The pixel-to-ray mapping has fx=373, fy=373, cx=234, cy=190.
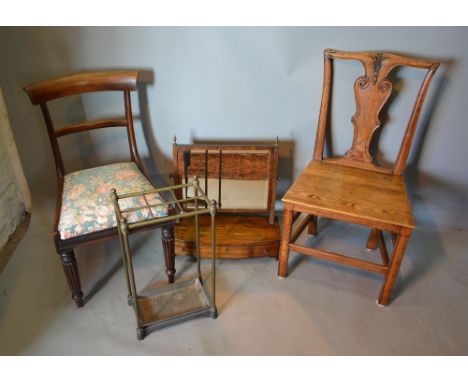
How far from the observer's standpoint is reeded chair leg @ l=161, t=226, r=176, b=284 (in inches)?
63.4

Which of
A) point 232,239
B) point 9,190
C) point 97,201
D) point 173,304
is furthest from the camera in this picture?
point 9,190

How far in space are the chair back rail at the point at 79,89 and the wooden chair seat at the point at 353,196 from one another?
85 cm

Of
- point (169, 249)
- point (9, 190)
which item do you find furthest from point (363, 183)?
point (9, 190)

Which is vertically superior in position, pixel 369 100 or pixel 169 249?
pixel 369 100

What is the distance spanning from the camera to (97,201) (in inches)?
59.0

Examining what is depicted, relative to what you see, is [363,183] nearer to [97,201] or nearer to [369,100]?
[369,100]

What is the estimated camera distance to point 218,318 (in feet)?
5.27

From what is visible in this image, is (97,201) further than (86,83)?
No

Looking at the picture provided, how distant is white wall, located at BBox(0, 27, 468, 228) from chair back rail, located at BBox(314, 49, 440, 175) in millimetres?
101

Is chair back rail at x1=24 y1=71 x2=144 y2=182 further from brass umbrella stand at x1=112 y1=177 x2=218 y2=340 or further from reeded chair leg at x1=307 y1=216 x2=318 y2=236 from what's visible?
reeded chair leg at x1=307 y1=216 x2=318 y2=236

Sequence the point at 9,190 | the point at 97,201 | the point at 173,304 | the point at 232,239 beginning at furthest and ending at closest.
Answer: the point at 9,190
the point at 232,239
the point at 173,304
the point at 97,201

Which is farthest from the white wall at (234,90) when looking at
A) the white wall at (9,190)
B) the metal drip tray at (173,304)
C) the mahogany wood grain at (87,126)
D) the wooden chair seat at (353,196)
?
the metal drip tray at (173,304)

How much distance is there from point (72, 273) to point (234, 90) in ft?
3.65

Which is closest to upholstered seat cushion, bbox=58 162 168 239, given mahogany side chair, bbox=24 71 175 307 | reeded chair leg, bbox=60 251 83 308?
mahogany side chair, bbox=24 71 175 307
